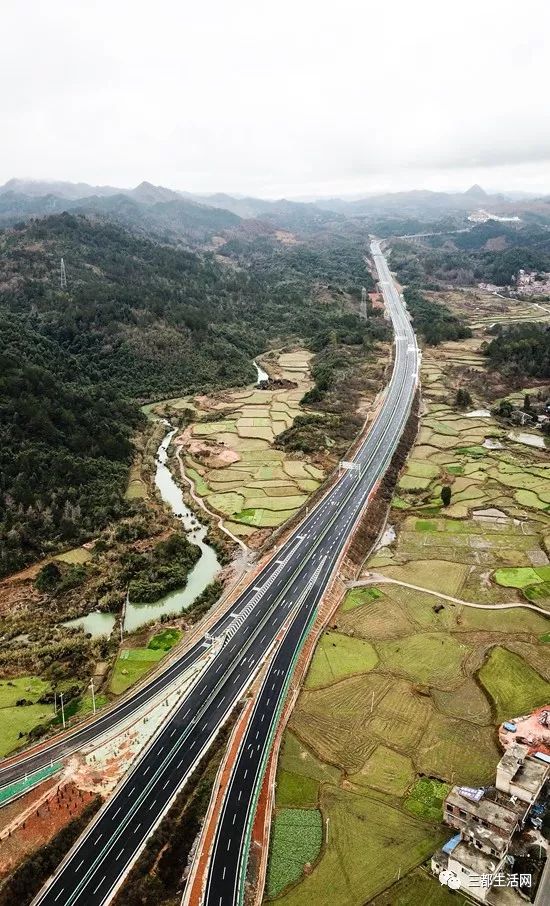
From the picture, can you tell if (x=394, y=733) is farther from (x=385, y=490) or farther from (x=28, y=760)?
(x=385, y=490)

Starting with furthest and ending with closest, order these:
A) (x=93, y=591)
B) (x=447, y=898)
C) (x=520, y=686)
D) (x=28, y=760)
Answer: (x=93, y=591) → (x=520, y=686) → (x=28, y=760) → (x=447, y=898)

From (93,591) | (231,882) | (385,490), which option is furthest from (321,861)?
(385,490)

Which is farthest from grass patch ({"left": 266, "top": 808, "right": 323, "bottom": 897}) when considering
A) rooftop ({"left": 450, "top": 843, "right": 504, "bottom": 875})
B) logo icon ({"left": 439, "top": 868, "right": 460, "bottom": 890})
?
rooftop ({"left": 450, "top": 843, "right": 504, "bottom": 875})

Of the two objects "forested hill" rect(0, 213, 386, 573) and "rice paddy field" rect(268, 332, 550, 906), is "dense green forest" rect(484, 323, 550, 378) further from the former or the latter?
"rice paddy field" rect(268, 332, 550, 906)

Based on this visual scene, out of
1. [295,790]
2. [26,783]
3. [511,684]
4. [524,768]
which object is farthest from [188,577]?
[524,768]

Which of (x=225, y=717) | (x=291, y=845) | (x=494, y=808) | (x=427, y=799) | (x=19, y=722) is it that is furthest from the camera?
(x=225, y=717)

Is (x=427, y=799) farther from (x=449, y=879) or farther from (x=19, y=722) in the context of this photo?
(x=19, y=722)

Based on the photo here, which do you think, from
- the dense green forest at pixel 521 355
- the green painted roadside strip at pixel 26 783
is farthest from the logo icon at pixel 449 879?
the dense green forest at pixel 521 355
